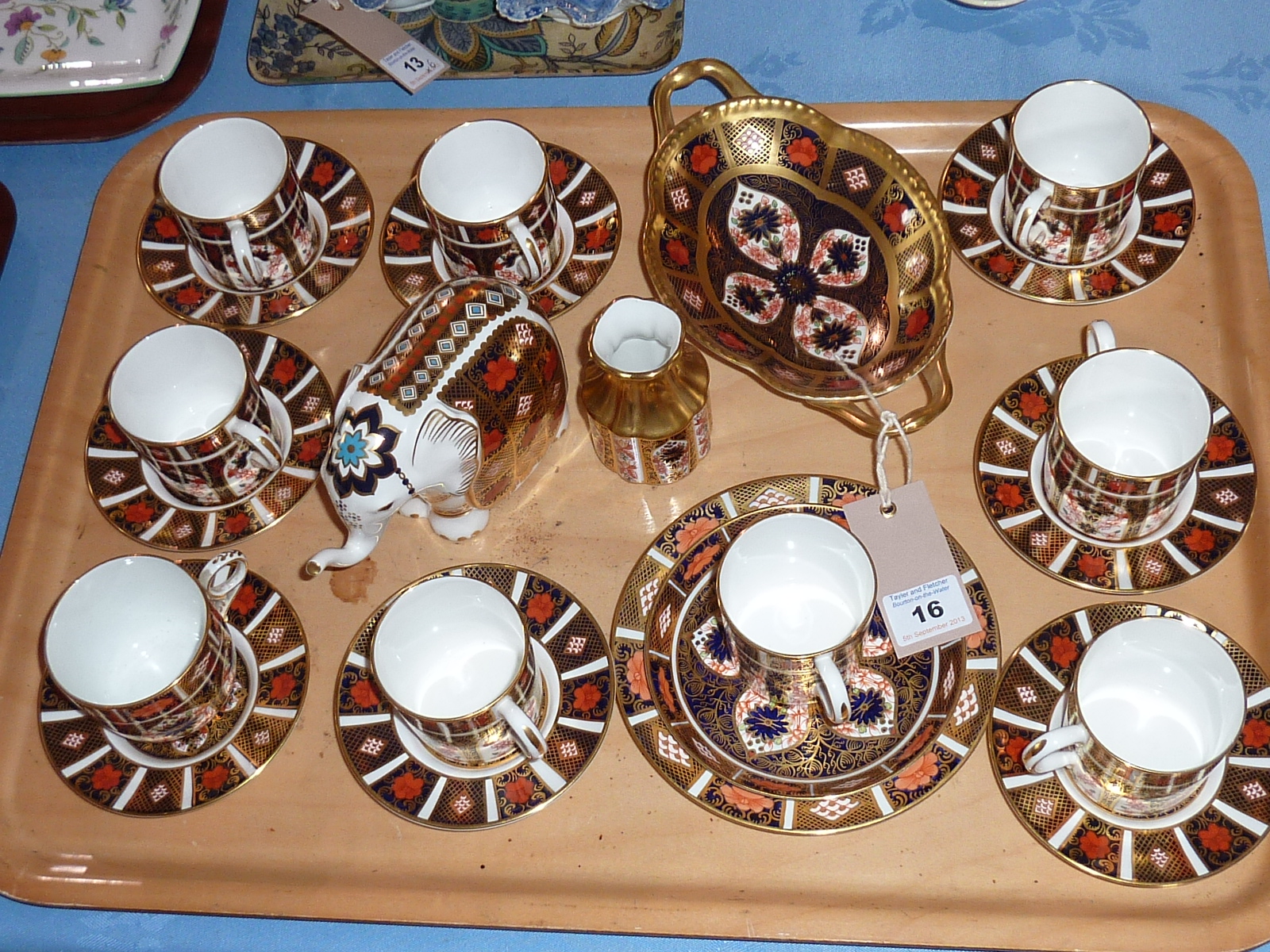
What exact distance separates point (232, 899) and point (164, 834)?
0.09 meters

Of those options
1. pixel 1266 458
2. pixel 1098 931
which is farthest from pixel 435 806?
pixel 1266 458

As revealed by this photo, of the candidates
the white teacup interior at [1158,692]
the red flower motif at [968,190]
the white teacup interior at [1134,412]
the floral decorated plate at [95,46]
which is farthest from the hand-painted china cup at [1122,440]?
the floral decorated plate at [95,46]

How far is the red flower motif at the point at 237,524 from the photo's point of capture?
3.59ft

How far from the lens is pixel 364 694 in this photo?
99 centimetres

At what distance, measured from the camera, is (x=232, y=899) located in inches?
37.6

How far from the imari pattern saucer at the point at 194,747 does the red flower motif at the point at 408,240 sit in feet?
1.23

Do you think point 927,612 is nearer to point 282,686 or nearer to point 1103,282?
point 1103,282

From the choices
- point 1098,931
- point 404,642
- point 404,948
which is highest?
point 404,642

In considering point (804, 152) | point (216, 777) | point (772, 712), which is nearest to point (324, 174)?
point (804, 152)

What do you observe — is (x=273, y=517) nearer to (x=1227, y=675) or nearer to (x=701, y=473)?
(x=701, y=473)

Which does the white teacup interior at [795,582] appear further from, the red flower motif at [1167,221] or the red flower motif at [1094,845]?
the red flower motif at [1167,221]

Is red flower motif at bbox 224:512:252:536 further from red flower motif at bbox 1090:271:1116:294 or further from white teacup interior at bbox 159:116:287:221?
red flower motif at bbox 1090:271:1116:294

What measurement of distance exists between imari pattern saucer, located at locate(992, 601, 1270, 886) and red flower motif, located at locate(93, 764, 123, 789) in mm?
697

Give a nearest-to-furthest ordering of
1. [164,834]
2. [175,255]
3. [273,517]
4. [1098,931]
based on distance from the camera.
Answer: [1098,931] → [164,834] → [273,517] → [175,255]
